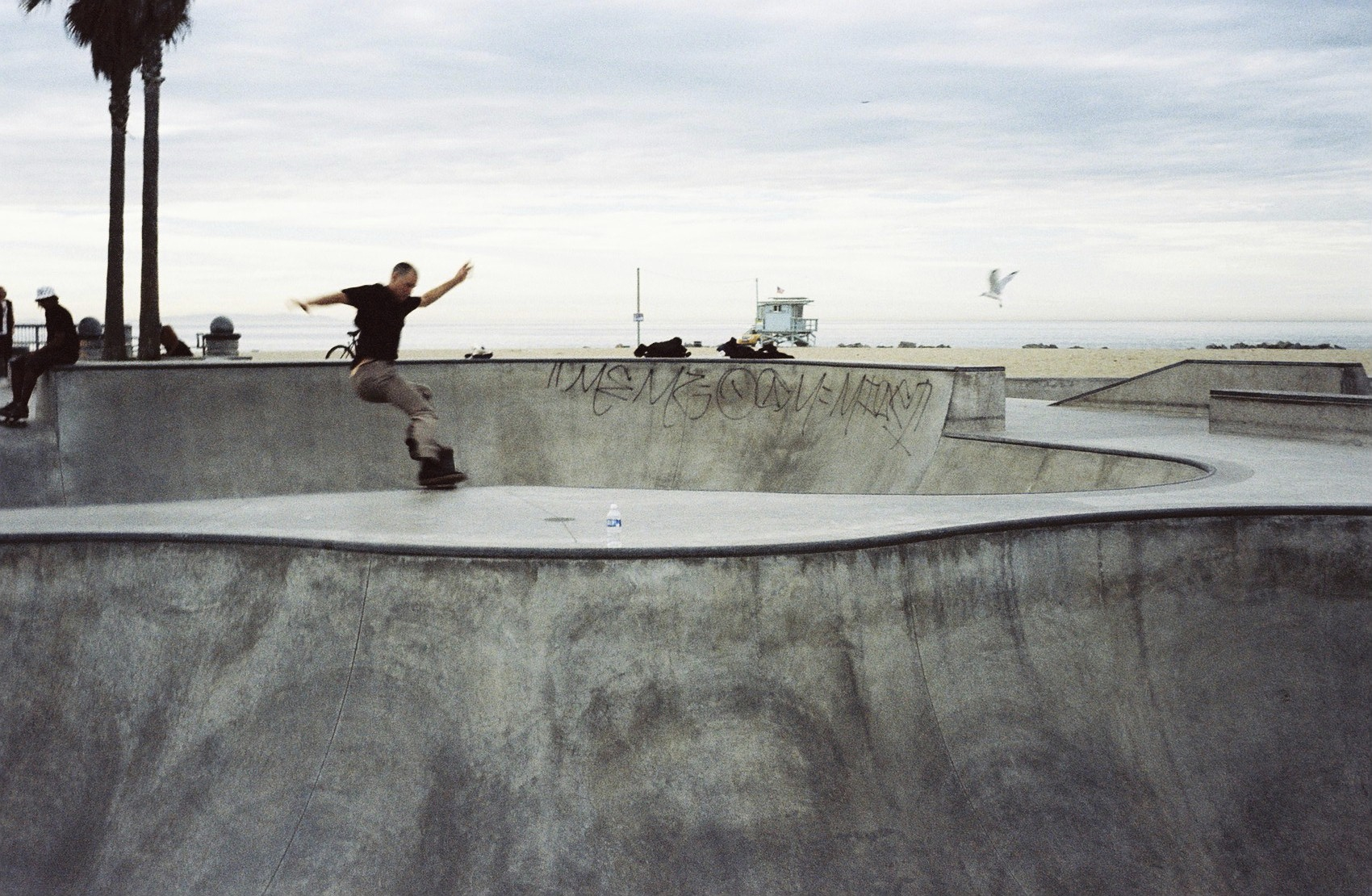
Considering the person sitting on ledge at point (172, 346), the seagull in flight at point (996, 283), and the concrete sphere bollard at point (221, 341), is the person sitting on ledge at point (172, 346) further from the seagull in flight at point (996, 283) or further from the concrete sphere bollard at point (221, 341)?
the seagull in flight at point (996, 283)

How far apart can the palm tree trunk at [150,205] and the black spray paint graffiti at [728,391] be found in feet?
45.9

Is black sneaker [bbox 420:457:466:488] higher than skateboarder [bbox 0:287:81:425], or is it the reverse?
skateboarder [bbox 0:287:81:425]

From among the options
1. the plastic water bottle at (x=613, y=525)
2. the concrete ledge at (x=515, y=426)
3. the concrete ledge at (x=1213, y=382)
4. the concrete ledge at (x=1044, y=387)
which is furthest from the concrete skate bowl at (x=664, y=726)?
the concrete ledge at (x=1044, y=387)

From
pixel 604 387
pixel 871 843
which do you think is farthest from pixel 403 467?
pixel 871 843

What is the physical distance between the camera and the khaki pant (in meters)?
8.11

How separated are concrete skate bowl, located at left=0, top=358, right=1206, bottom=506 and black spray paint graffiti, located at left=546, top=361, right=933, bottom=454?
2cm

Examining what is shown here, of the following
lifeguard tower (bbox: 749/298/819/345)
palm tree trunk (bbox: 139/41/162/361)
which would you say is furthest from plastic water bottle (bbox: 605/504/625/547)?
lifeguard tower (bbox: 749/298/819/345)

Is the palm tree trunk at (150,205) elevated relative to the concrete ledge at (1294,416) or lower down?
elevated

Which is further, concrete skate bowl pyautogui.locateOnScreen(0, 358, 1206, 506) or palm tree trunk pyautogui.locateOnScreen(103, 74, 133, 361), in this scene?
palm tree trunk pyautogui.locateOnScreen(103, 74, 133, 361)

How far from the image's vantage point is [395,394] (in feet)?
26.7

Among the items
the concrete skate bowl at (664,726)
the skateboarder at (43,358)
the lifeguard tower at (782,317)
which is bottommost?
the concrete skate bowl at (664,726)

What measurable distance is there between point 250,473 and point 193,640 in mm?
7853

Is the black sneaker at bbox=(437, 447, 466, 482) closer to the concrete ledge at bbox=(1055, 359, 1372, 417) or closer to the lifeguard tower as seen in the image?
the concrete ledge at bbox=(1055, 359, 1372, 417)

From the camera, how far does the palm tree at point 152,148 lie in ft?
79.2
